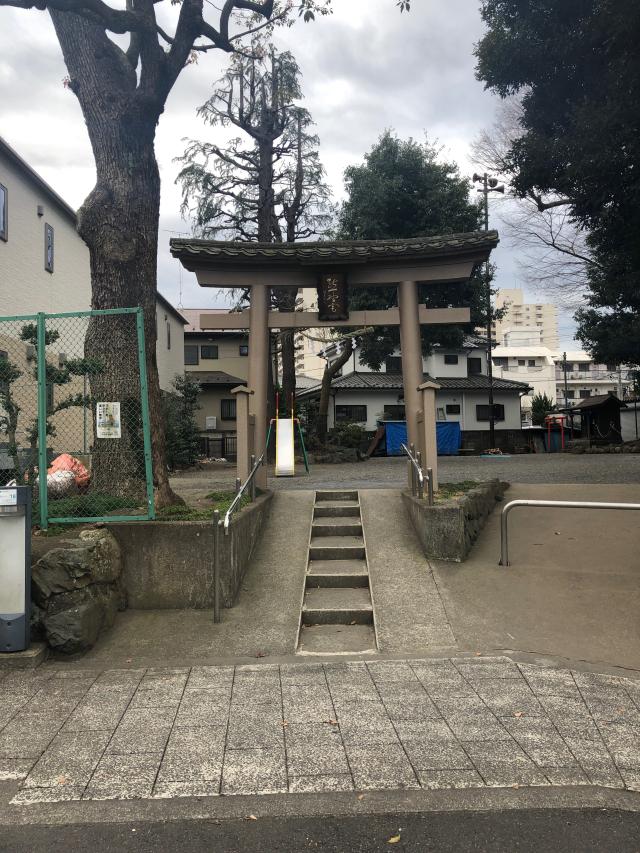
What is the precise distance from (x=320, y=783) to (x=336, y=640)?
7.01ft

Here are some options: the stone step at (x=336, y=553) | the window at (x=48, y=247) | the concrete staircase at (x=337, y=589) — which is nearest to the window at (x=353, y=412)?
the window at (x=48, y=247)

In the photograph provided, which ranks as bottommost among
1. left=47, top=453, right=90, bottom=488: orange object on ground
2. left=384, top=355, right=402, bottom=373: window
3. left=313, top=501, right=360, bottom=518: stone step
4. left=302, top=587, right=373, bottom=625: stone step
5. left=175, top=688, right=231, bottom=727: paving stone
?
left=175, top=688, right=231, bottom=727: paving stone

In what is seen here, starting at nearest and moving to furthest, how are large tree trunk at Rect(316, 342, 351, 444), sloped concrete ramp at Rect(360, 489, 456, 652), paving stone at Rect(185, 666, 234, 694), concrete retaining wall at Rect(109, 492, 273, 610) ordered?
paving stone at Rect(185, 666, 234, 694) < sloped concrete ramp at Rect(360, 489, 456, 652) < concrete retaining wall at Rect(109, 492, 273, 610) < large tree trunk at Rect(316, 342, 351, 444)

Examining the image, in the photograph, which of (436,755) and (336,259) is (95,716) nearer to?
(436,755)

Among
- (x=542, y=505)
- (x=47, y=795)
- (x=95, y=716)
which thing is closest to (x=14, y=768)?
(x=47, y=795)

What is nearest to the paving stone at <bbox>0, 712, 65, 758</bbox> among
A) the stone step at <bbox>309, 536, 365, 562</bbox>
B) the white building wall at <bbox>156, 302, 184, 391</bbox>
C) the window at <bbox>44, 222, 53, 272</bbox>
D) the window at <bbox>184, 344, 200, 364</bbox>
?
the stone step at <bbox>309, 536, 365, 562</bbox>

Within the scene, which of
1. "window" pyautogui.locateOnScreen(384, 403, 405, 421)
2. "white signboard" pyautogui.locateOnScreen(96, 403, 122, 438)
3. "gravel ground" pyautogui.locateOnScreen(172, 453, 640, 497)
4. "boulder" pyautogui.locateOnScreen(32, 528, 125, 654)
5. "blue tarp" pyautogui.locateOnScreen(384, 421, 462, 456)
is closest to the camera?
"boulder" pyautogui.locateOnScreen(32, 528, 125, 654)

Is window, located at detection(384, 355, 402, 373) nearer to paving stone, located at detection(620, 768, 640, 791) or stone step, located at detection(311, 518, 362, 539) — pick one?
stone step, located at detection(311, 518, 362, 539)

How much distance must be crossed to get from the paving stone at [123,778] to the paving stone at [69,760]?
0.07 meters

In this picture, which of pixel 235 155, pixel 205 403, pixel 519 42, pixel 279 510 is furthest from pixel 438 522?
pixel 205 403

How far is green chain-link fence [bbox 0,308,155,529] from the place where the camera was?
582 centimetres

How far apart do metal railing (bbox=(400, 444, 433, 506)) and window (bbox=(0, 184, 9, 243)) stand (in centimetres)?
947

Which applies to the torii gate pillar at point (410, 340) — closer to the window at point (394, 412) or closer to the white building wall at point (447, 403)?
the white building wall at point (447, 403)

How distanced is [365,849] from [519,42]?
1145 cm
